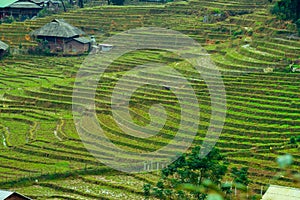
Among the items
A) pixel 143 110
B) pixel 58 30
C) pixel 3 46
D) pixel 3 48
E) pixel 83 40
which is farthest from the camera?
pixel 83 40

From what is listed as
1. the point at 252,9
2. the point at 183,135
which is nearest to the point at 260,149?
the point at 183,135

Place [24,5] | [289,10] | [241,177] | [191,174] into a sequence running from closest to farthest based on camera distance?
[241,177] < [191,174] < [289,10] < [24,5]

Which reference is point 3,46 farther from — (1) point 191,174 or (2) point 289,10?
(1) point 191,174

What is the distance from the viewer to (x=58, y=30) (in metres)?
31.6

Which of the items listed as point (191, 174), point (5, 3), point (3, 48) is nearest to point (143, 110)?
point (191, 174)

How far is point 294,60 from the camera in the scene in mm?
20594

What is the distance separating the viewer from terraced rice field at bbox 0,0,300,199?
14484 millimetres

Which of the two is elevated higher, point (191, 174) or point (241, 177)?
point (241, 177)

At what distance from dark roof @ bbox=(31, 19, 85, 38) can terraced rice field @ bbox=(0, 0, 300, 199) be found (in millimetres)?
1236

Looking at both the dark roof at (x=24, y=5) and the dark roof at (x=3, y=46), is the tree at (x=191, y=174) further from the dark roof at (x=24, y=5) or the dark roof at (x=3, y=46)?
the dark roof at (x=24, y=5)

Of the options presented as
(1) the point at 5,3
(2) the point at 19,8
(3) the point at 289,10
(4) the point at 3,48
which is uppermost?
(1) the point at 5,3

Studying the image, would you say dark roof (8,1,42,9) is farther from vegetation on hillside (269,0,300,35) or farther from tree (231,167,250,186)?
tree (231,167,250,186)

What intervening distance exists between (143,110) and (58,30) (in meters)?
13.5

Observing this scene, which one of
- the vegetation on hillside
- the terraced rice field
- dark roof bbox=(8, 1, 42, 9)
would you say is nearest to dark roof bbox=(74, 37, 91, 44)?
the terraced rice field
